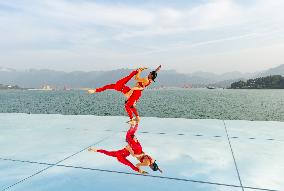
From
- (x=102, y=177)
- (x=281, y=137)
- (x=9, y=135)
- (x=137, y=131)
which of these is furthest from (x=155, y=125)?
(x=102, y=177)

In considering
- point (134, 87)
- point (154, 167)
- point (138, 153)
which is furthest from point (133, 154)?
point (134, 87)

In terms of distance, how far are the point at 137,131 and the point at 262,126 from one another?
14.5 ft

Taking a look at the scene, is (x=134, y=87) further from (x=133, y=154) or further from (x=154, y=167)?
(x=154, y=167)

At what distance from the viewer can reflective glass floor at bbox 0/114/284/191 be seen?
4.61 m

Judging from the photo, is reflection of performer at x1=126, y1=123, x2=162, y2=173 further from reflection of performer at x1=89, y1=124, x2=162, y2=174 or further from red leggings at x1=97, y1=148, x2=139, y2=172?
red leggings at x1=97, y1=148, x2=139, y2=172

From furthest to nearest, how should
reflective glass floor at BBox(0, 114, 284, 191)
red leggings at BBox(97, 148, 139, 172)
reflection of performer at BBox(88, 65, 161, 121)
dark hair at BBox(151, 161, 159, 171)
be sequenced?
reflection of performer at BBox(88, 65, 161, 121)
red leggings at BBox(97, 148, 139, 172)
dark hair at BBox(151, 161, 159, 171)
reflective glass floor at BBox(0, 114, 284, 191)

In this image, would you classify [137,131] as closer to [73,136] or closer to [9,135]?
[73,136]

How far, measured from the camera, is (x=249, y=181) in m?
4.65

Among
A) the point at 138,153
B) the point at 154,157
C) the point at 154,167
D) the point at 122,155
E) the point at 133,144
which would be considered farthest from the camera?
the point at 133,144

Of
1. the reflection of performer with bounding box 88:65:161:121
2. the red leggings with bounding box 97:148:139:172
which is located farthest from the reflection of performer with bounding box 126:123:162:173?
the reflection of performer with bounding box 88:65:161:121

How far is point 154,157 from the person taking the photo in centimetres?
607

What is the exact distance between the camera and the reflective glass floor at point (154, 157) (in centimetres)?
461

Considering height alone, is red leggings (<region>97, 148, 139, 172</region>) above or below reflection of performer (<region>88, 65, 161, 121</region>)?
below

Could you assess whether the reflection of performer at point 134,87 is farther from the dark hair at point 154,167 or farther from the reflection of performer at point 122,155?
the dark hair at point 154,167
